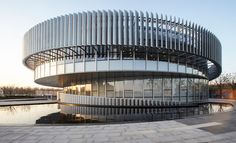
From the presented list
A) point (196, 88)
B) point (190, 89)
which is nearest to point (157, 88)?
point (190, 89)

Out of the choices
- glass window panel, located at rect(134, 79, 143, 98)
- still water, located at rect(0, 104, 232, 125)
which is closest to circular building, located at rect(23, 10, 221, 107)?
glass window panel, located at rect(134, 79, 143, 98)

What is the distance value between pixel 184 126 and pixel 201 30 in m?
20.9

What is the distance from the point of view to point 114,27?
947 inches

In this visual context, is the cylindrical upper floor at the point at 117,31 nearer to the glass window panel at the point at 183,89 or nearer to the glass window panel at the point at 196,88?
the glass window panel at the point at 183,89

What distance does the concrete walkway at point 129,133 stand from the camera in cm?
849

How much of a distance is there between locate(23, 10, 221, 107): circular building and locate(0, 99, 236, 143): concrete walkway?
14.1 m

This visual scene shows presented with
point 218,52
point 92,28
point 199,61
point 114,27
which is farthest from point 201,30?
point 92,28

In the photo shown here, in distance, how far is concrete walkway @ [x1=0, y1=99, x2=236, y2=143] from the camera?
8.49 metres

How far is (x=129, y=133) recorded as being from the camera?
943 centimetres

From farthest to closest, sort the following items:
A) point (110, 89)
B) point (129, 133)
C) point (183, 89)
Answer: point (183, 89), point (110, 89), point (129, 133)

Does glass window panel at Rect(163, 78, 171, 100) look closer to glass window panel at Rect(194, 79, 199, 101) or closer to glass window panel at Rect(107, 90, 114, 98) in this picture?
glass window panel at Rect(194, 79, 199, 101)

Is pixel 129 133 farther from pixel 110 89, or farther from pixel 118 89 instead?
pixel 110 89

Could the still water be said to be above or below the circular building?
below

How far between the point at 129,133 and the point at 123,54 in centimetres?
1649
